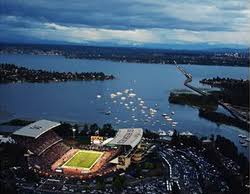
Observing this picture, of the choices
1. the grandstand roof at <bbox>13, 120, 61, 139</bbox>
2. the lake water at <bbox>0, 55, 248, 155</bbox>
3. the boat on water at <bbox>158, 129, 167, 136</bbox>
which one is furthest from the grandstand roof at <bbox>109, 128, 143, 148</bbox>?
the lake water at <bbox>0, 55, 248, 155</bbox>

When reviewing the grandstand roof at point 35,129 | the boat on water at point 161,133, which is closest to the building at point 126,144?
the grandstand roof at point 35,129

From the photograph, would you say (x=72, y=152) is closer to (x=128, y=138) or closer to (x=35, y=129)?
(x=35, y=129)

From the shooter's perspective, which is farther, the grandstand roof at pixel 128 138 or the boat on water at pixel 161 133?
the boat on water at pixel 161 133

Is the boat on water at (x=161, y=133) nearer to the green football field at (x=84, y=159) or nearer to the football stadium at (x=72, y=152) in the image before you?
the football stadium at (x=72, y=152)

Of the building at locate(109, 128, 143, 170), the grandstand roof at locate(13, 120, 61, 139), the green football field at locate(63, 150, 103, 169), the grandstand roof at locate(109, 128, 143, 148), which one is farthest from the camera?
the grandstand roof at locate(13, 120, 61, 139)

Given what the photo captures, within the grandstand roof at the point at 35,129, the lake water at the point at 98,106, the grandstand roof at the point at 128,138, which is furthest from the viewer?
the lake water at the point at 98,106

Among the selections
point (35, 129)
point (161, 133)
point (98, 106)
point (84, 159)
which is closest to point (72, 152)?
point (84, 159)

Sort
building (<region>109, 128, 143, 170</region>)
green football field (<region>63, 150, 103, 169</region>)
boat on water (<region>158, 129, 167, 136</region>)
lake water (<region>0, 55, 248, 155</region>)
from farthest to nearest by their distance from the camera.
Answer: lake water (<region>0, 55, 248, 155</region>)
boat on water (<region>158, 129, 167, 136</region>)
green football field (<region>63, 150, 103, 169</region>)
building (<region>109, 128, 143, 170</region>)

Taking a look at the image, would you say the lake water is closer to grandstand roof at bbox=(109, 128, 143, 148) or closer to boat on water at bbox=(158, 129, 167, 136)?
boat on water at bbox=(158, 129, 167, 136)
